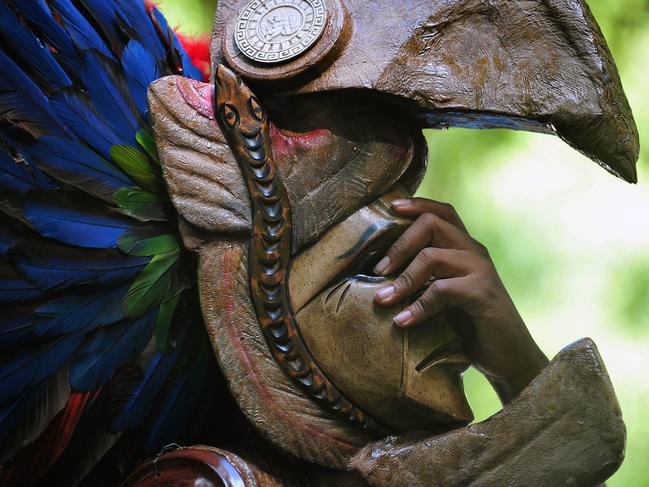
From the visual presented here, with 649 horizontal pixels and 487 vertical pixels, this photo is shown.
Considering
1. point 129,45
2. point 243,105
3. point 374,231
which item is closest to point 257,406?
point 374,231

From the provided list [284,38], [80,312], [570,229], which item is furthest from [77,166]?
[570,229]

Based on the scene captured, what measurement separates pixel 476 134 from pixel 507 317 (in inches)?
27.6

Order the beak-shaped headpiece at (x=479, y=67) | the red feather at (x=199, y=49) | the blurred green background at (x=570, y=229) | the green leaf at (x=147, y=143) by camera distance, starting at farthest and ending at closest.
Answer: the blurred green background at (x=570, y=229), the red feather at (x=199, y=49), the green leaf at (x=147, y=143), the beak-shaped headpiece at (x=479, y=67)

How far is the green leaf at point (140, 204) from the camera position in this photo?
90 centimetres

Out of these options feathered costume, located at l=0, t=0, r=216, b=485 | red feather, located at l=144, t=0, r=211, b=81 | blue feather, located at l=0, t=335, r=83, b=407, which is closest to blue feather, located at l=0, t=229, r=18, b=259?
feathered costume, located at l=0, t=0, r=216, b=485

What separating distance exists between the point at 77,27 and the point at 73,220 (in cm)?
22

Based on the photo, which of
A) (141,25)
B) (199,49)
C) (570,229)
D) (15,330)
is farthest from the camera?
(570,229)

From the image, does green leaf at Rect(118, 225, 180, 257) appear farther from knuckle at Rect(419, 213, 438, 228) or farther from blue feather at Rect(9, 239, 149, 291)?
knuckle at Rect(419, 213, 438, 228)

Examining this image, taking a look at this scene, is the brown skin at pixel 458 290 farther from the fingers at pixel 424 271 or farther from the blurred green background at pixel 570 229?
the blurred green background at pixel 570 229

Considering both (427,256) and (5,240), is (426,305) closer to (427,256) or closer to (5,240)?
(427,256)

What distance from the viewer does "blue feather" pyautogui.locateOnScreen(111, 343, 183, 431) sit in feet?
2.94

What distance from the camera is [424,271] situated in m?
0.87

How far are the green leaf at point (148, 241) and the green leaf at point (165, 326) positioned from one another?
6 centimetres

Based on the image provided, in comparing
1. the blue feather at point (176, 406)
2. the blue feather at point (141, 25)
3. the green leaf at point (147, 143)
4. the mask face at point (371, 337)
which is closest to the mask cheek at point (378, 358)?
the mask face at point (371, 337)
